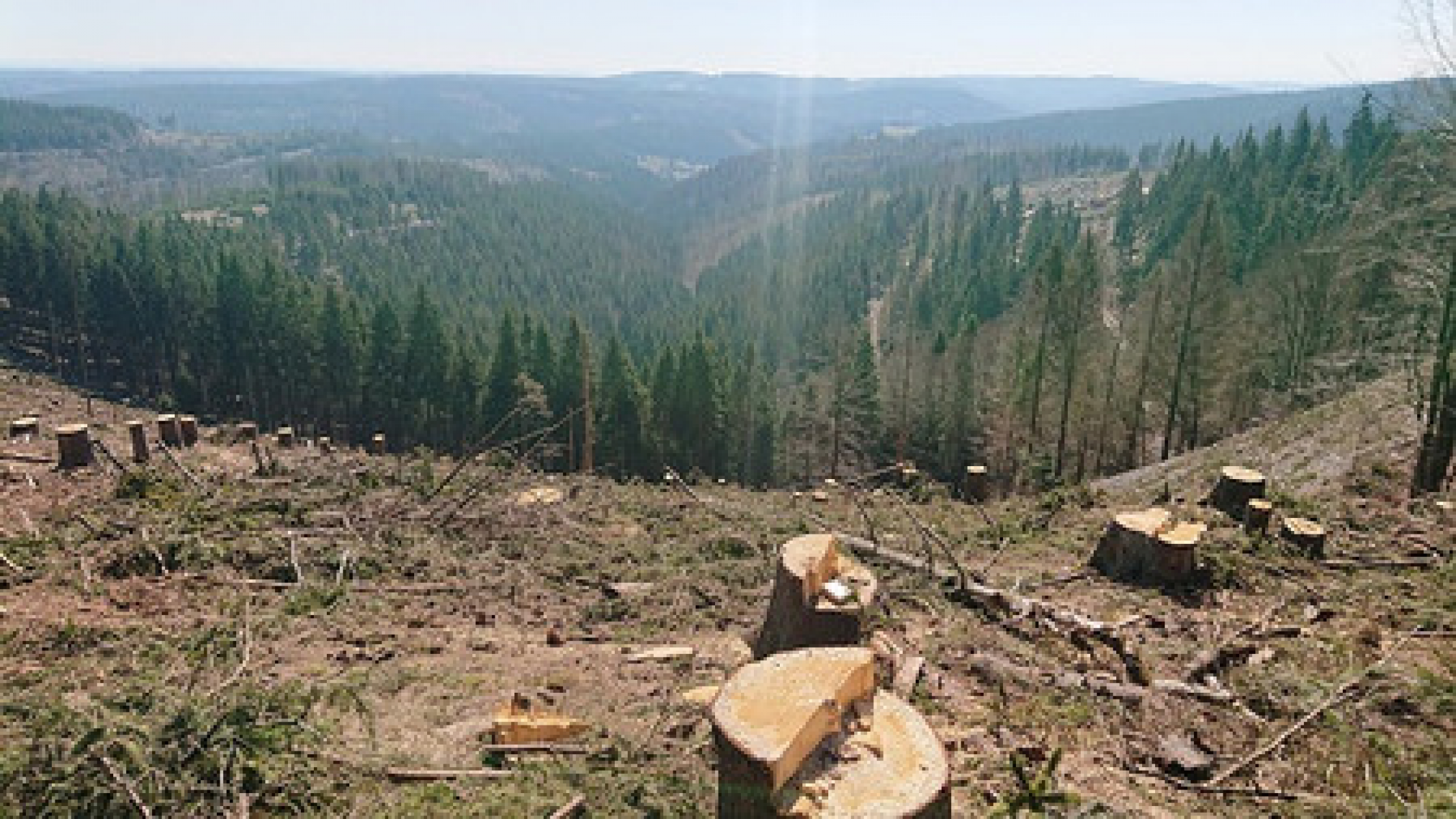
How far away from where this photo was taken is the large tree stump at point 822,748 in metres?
4.59

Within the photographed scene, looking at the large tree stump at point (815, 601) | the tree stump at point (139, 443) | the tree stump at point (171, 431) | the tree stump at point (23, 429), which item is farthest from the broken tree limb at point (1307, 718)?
the tree stump at point (23, 429)

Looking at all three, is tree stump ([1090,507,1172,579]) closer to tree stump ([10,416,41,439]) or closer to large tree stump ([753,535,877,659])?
large tree stump ([753,535,877,659])

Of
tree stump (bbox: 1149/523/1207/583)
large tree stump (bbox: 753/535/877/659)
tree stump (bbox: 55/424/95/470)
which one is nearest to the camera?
large tree stump (bbox: 753/535/877/659)

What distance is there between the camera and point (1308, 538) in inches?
428

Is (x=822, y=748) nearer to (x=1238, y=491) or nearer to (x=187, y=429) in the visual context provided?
(x=1238, y=491)

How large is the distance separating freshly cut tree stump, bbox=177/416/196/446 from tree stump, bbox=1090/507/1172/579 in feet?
60.2

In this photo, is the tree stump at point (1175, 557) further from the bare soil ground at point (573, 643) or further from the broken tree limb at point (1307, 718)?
the broken tree limb at point (1307, 718)

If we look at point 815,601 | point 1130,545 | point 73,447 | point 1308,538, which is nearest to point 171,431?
point 73,447

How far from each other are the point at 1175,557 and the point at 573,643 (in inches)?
281

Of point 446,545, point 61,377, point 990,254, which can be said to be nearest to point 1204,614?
point 446,545

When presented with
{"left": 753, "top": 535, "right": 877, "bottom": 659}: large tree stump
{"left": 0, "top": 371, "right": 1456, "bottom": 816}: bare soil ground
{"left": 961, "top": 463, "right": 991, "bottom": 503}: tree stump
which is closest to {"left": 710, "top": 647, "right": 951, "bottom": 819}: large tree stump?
{"left": 0, "top": 371, "right": 1456, "bottom": 816}: bare soil ground

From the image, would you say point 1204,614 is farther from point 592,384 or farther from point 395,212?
point 395,212

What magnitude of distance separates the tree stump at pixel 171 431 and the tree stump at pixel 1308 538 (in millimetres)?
20582

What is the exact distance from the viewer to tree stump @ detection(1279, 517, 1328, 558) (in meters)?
10.9
